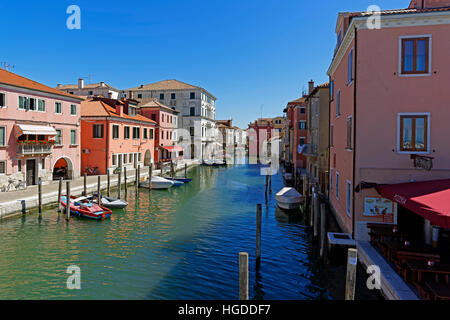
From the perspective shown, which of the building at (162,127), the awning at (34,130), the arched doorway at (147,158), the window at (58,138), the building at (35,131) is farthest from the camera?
the building at (162,127)

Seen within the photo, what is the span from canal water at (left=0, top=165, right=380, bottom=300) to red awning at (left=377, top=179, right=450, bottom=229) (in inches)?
141

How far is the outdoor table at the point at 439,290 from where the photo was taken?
688 centimetres

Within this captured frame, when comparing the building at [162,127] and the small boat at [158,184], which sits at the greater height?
the building at [162,127]

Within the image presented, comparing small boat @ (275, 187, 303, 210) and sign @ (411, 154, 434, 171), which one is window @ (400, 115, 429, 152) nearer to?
sign @ (411, 154, 434, 171)

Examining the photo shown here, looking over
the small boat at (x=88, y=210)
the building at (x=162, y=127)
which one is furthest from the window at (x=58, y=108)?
the building at (x=162, y=127)

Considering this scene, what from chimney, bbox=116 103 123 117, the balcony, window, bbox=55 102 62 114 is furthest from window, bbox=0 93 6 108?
the balcony

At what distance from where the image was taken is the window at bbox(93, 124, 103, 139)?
34719 millimetres

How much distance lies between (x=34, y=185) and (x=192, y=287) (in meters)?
21.5

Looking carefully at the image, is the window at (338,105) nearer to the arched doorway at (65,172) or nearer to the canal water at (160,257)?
the canal water at (160,257)

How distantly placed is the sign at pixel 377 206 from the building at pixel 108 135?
1131 inches

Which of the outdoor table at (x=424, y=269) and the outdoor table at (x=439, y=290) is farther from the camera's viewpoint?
the outdoor table at (x=424, y=269)

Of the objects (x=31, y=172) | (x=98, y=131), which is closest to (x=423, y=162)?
(x=31, y=172)
